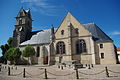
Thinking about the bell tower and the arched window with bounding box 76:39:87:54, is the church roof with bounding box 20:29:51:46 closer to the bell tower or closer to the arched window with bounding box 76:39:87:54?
the bell tower

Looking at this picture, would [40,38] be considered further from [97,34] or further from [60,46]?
[97,34]

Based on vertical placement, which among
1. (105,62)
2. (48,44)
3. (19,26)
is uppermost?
(19,26)

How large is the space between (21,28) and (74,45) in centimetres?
2082

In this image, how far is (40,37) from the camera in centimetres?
3266

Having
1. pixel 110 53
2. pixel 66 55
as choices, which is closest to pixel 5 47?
pixel 66 55

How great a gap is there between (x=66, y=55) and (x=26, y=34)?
61.9 feet

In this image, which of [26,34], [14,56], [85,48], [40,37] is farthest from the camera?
[26,34]

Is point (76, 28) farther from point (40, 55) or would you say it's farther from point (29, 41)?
point (29, 41)

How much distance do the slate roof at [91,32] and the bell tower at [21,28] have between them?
230 centimetres

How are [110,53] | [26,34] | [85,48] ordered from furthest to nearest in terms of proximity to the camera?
[26,34], [85,48], [110,53]

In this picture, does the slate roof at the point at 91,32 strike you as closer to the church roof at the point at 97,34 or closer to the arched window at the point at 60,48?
the church roof at the point at 97,34

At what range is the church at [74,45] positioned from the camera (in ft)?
73.5

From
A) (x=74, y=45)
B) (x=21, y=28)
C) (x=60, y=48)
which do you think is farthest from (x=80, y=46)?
(x=21, y=28)

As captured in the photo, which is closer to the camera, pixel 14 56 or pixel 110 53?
pixel 110 53
